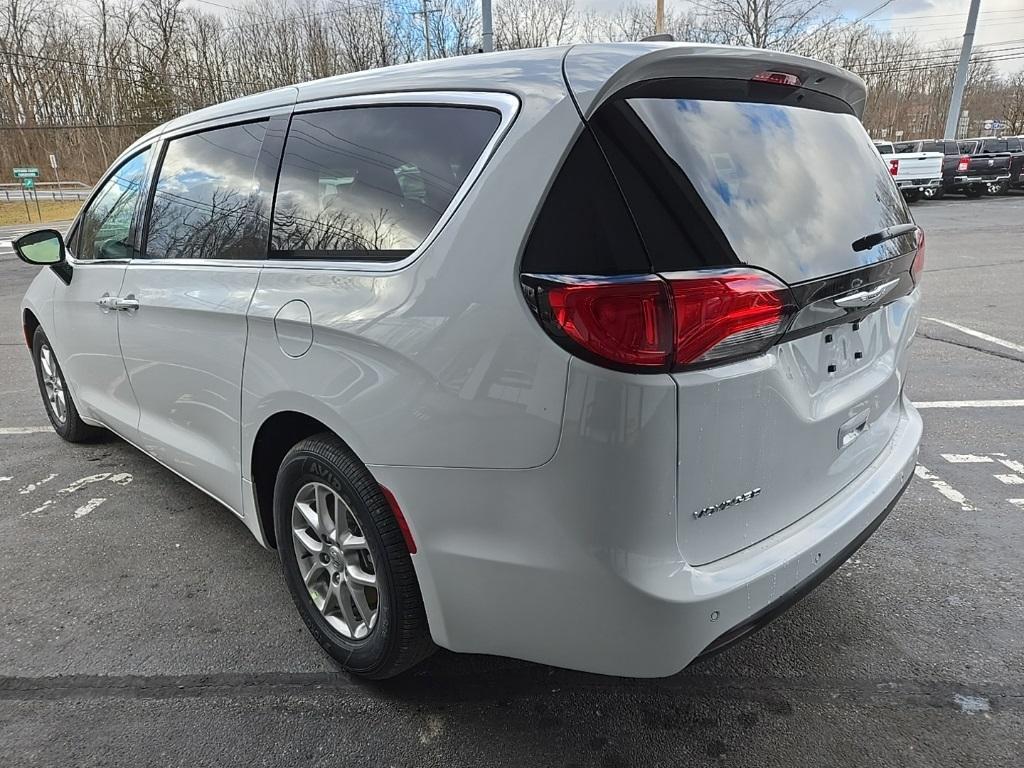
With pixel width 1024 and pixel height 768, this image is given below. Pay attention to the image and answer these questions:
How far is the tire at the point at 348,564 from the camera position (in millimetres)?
2010

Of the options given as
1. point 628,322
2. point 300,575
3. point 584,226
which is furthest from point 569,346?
point 300,575

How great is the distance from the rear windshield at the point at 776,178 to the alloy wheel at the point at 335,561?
4.17 ft

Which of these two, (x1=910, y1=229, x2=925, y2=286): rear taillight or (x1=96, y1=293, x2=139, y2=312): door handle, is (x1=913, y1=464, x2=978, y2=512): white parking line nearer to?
(x1=910, y1=229, x2=925, y2=286): rear taillight

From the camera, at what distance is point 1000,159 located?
24.8 meters

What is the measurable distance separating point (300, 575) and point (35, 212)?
39.8m

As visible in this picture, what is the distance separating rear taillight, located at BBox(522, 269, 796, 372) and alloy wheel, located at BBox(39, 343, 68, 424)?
3847mm

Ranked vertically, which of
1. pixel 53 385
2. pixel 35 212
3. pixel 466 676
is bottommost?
pixel 35 212

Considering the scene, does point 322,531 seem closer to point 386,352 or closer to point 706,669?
point 386,352

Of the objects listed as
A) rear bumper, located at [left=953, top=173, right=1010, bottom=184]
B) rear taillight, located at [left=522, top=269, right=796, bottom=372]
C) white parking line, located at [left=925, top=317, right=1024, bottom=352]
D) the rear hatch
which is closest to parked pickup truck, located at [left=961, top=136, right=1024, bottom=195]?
rear bumper, located at [left=953, top=173, right=1010, bottom=184]

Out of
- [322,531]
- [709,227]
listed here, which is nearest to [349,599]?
[322,531]

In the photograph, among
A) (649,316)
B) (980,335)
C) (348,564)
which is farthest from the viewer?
(980,335)

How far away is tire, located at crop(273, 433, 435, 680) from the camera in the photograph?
2.01 m

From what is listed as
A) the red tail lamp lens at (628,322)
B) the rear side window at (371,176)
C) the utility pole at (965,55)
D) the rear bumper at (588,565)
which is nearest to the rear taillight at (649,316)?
the red tail lamp lens at (628,322)

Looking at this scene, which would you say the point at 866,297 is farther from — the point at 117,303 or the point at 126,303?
the point at 117,303
